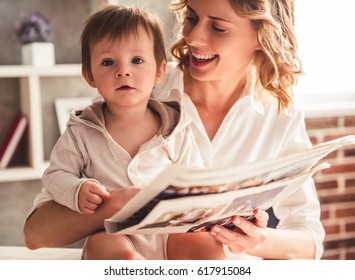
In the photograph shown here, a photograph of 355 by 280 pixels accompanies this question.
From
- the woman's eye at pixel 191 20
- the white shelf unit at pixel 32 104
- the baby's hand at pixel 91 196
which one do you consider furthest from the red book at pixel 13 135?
the baby's hand at pixel 91 196

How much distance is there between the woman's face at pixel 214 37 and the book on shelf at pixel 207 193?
15.2 inches

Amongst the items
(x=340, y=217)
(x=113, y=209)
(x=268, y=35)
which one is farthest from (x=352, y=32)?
(x=113, y=209)

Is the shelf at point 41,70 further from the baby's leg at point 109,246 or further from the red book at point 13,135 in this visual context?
the baby's leg at point 109,246

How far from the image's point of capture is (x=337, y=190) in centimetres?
238

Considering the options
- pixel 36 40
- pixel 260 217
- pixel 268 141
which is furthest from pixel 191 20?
pixel 36 40

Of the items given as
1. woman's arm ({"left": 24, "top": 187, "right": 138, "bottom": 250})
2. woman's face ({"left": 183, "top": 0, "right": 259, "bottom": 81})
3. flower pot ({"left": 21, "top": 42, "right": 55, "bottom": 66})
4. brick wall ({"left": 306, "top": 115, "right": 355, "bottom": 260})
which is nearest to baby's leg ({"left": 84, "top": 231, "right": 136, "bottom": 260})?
woman's arm ({"left": 24, "top": 187, "right": 138, "bottom": 250})

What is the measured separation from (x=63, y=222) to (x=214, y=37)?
0.52m

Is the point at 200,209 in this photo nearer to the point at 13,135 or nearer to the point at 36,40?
the point at 13,135

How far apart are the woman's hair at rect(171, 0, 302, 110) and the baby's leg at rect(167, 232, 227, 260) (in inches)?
16.2

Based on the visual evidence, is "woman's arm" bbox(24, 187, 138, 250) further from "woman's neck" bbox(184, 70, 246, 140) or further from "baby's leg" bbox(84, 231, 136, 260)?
"woman's neck" bbox(184, 70, 246, 140)

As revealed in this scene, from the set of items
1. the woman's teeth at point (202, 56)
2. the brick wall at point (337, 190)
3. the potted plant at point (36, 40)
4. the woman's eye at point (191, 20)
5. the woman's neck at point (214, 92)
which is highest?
the potted plant at point (36, 40)

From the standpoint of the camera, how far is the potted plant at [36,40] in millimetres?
1972

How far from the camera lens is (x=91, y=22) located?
119 cm

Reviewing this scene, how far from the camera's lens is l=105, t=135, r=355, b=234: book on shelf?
0.89m
